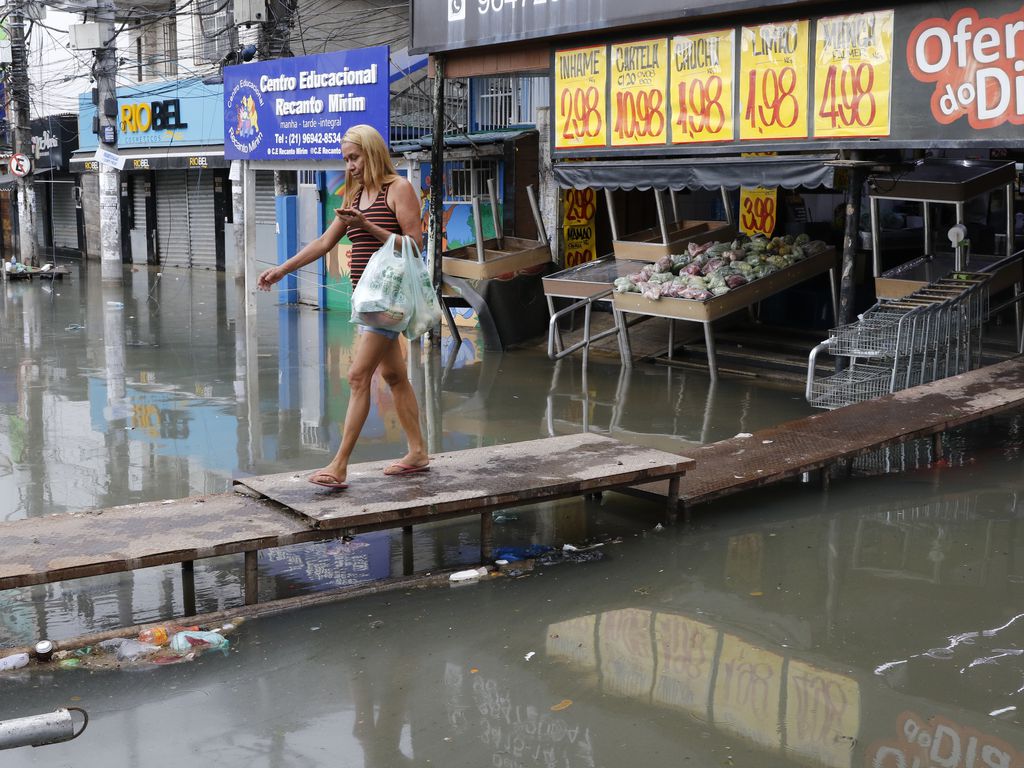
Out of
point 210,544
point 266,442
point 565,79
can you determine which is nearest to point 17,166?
point 565,79

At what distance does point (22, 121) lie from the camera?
87.1 ft

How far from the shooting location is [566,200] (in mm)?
15883

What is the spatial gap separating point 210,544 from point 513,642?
147cm

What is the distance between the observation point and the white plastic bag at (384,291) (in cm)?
578

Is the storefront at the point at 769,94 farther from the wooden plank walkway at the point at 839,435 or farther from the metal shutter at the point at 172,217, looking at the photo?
the metal shutter at the point at 172,217

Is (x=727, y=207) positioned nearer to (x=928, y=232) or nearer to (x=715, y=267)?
(x=715, y=267)

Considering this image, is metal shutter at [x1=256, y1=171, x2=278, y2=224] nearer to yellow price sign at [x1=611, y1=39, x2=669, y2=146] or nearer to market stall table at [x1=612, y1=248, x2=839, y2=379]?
market stall table at [x1=612, y1=248, x2=839, y2=379]

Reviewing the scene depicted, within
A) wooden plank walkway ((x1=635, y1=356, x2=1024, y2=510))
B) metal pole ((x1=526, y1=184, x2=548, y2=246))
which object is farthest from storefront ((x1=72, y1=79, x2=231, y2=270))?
wooden plank walkway ((x1=635, y1=356, x2=1024, y2=510))

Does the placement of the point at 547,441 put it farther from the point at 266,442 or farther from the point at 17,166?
the point at 17,166

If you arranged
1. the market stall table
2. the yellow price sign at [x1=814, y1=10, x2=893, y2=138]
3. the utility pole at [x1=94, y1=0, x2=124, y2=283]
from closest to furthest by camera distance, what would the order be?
the yellow price sign at [x1=814, y1=10, x2=893, y2=138], the market stall table, the utility pole at [x1=94, y1=0, x2=124, y2=283]

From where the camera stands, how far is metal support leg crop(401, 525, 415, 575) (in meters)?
6.24

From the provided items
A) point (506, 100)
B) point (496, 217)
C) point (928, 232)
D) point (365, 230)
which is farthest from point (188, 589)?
point (506, 100)

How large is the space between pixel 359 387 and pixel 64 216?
3468 cm

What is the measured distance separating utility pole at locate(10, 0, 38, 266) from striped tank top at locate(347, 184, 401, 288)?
2247 centimetres
